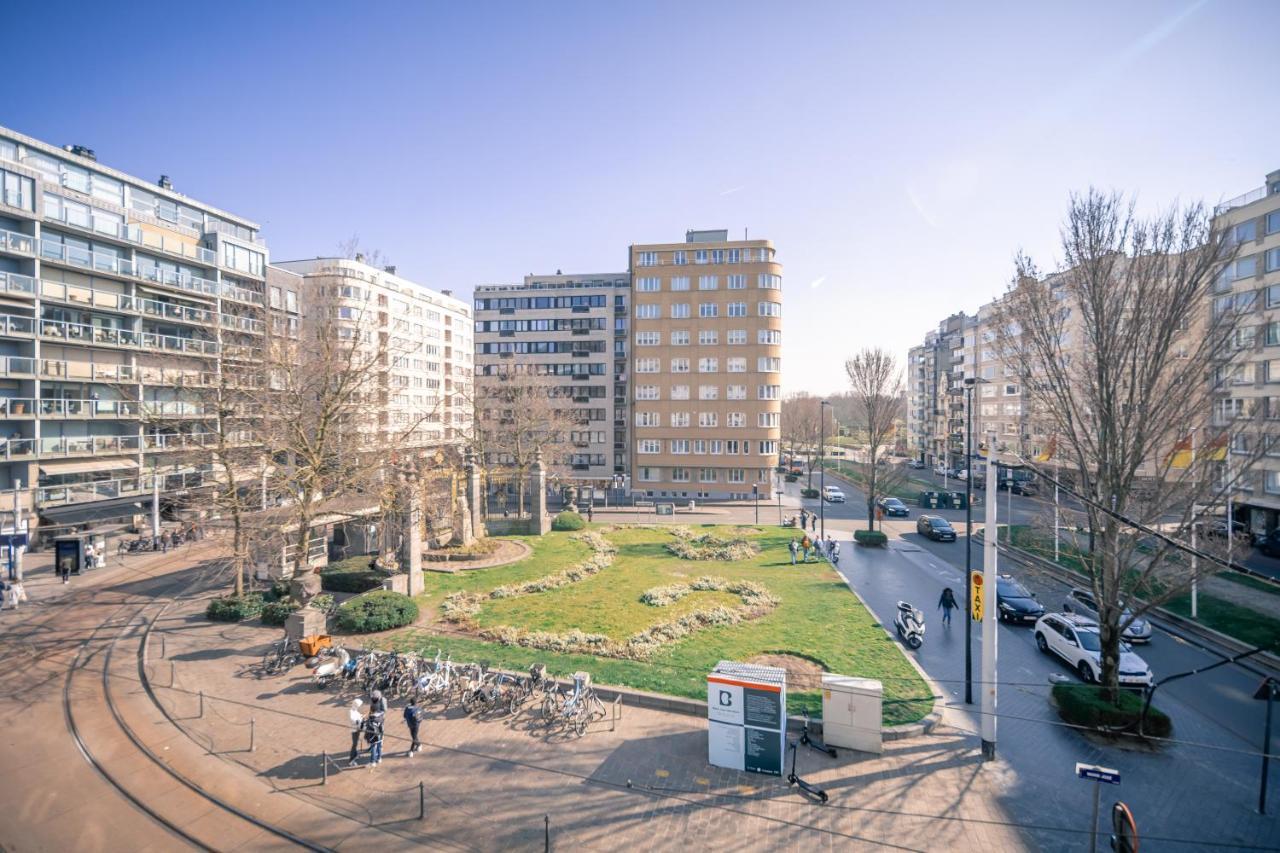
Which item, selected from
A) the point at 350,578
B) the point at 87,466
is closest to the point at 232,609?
the point at 350,578

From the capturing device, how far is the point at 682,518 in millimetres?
47656

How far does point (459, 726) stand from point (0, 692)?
42.6 feet

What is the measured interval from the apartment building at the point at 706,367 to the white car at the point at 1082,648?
118 ft

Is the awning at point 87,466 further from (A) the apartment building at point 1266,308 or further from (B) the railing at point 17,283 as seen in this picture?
(A) the apartment building at point 1266,308

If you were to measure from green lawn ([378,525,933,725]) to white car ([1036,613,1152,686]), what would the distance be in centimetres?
528

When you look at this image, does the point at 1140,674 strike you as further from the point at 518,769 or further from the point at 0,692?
the point at 0,692

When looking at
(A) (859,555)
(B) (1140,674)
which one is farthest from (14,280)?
(B) (1140,674)

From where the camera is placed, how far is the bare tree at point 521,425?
1799 inches

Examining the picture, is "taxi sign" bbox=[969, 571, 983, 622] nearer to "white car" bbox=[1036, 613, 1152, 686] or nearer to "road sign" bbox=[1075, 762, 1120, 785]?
"white car" bbox=[1036, 613, 1152, 686]

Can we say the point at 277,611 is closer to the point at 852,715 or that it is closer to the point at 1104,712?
the point at 852,715

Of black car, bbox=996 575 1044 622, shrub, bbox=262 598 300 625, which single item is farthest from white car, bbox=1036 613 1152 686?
shrub, bbox=262 598 300 625

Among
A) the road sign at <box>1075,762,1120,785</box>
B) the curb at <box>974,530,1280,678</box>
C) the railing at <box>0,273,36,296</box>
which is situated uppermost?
the railing at <box>0,273,36,296</box>

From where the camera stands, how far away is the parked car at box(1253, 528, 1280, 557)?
34750mm

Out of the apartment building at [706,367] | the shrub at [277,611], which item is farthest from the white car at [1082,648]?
the apartment building at [706,367]
